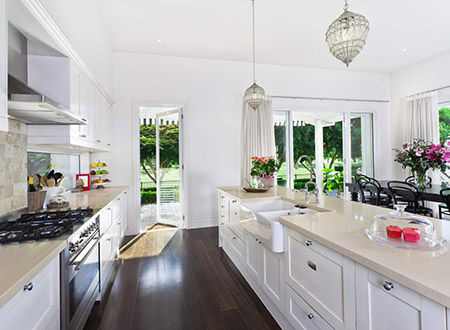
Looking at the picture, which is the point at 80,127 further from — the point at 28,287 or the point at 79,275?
the point at 28,287

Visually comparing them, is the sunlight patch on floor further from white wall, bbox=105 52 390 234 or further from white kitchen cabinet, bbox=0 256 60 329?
white kitchen cabinet, bbox=0 256 60 329

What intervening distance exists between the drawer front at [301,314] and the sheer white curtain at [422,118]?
5159 millimetres

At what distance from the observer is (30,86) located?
6.59 feet

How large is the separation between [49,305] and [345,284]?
140cm

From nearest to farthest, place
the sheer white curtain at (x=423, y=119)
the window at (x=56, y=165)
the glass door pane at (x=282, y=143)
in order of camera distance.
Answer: the window at (x=56, y=165) < the sheer white curtain at (x=423, y=119) < the glass door pane at (x=282, y=143)

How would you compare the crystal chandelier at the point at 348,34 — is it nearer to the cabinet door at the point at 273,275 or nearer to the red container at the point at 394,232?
the red container at the point at 394,232

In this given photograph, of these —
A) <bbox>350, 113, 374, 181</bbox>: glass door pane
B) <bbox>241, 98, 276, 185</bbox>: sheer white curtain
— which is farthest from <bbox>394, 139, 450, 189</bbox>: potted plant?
<bbox>241, 98, 276, 185</bbox>: sheer white curtain

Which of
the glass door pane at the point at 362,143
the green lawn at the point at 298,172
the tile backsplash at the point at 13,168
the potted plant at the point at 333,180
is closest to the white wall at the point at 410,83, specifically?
the glass door pane at the point at 362,143

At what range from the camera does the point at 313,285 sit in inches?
52.0

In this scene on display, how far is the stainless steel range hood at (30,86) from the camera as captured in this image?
1420 millimetres

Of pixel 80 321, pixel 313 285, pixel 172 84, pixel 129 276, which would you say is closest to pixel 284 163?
pixel 172 84

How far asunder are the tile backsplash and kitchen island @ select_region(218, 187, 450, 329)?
6.32 ft

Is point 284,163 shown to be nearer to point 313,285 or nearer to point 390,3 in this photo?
point 390,3

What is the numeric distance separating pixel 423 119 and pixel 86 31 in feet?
20.0
